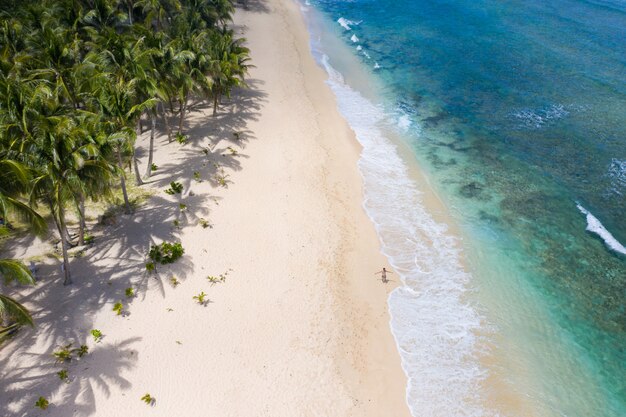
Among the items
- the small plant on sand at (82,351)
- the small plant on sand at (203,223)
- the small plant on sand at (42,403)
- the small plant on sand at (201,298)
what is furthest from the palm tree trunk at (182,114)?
the small plant on sand at (42,403)

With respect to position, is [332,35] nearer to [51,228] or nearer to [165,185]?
[165,185]

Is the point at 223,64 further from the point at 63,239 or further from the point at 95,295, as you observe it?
the point at 95,295

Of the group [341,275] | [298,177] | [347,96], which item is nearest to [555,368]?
[341,275]

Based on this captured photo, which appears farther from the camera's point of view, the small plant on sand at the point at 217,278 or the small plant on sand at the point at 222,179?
the small plant on sand at the point at 222,179

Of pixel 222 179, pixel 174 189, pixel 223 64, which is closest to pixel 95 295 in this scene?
pixel 174 189

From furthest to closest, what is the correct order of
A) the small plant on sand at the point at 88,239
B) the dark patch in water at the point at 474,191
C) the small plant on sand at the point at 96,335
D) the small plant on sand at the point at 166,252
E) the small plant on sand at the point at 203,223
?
the dark patch in water at the point at 474,191, the small plant on sand at the point at 203,223, the small plant on sand at the point at 88,239, the small plant on sand at the point at 166,252, the small plant on sand at the point at 96,335

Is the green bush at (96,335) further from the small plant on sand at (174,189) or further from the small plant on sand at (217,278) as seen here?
the small plant on sand at (174,189)

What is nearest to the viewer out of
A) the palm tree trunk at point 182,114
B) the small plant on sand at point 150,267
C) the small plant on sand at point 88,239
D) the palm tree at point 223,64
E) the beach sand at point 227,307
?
the beach sand at point 227,307
